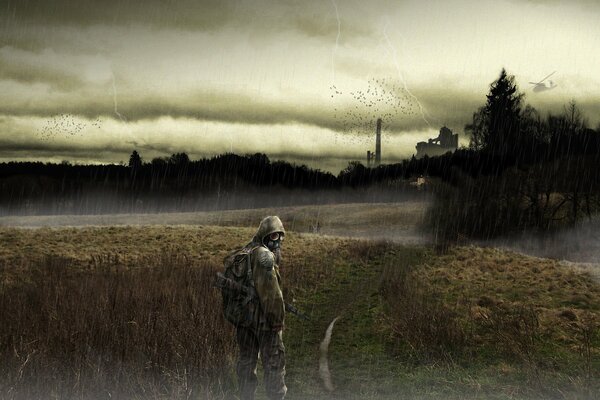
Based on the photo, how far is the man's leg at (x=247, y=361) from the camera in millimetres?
7520

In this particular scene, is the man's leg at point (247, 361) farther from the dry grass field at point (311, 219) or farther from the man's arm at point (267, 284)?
the dry grass field at point (311, 219)

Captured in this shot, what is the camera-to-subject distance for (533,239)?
33.2 metres

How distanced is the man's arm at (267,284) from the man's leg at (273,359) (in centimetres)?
31

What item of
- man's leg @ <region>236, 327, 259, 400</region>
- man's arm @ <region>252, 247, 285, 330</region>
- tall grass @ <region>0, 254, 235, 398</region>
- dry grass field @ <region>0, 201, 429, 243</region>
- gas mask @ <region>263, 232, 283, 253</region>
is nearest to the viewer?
man's arm @ <region>252, 247, 285, 330</region>

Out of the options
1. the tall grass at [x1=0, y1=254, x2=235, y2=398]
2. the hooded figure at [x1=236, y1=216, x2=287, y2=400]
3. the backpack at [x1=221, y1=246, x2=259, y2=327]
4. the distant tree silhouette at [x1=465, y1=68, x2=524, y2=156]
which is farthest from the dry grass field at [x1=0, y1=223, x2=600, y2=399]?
the distant tree silhouette at [x1=465, y1=68, x2=524, y2=156]

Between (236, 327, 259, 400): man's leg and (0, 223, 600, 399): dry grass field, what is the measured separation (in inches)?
15.4

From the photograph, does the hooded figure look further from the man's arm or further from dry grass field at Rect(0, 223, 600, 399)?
dry grass field at Rect(0, 223, 600, 399)

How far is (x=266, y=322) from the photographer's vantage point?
726 centimetres

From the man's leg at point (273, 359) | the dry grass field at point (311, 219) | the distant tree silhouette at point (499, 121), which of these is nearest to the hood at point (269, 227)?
the man's leg at point (273, 359)

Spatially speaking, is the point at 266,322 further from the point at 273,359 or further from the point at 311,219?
the point at 311,219

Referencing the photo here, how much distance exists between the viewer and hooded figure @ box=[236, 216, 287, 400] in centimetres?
716

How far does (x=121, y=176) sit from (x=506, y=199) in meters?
51.9

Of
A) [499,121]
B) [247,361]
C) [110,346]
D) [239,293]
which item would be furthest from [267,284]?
[499,121]

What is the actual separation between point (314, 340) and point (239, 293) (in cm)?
595
